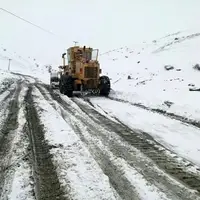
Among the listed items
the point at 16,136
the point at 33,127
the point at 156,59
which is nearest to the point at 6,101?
the point at 33,127

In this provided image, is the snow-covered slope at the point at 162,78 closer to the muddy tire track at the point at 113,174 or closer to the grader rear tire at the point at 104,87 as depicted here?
the grader rear tire at the point at 104,87

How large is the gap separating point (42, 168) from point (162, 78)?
18071mm

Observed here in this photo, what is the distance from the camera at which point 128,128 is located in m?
9.20

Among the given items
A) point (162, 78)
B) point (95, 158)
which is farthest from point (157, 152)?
point (162, 78)

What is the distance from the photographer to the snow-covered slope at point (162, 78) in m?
14.8

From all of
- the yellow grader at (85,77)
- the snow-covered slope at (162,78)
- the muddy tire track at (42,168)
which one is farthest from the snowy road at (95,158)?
the yellow grader at (85,77)

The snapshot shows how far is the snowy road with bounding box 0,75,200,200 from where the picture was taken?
474 centimetres

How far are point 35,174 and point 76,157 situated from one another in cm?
105

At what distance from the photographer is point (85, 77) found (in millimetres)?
18062

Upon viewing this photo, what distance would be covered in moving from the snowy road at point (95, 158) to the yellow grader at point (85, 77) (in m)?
7.45

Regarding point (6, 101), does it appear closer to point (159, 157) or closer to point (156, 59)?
point (159, 157)

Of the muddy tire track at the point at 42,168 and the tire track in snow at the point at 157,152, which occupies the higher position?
the tire track in snow at the point at 157,152

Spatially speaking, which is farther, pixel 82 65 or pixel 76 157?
pixel 82 65

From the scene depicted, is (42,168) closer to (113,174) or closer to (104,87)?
(113,174)
